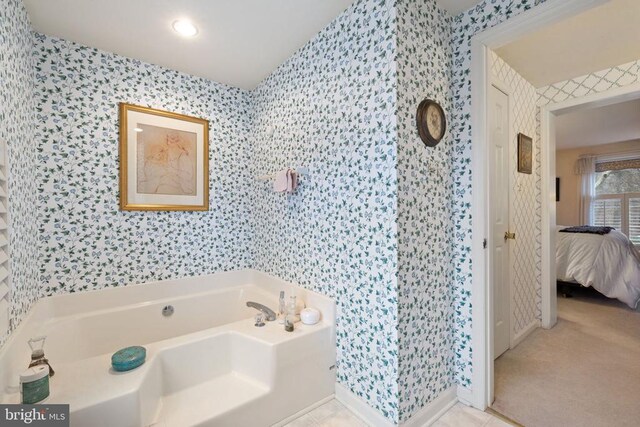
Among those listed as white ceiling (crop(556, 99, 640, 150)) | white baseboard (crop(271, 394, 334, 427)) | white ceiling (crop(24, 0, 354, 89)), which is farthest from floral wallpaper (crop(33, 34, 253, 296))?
white ceiling (crop(556, 99, 640, 150))

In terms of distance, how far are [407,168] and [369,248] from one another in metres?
0.49

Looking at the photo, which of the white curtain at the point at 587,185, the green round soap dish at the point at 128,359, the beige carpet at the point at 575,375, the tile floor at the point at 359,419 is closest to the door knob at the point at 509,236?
the beige carpet at the point at 575,375

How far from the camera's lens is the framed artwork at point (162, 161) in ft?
7.19

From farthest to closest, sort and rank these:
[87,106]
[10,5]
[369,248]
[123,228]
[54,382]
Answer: [123,228] → [87,106] → [369,248] → [10,5] → [54,382]

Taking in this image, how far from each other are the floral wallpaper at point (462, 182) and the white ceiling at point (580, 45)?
55 cm

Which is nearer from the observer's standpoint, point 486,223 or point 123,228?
point 486,223

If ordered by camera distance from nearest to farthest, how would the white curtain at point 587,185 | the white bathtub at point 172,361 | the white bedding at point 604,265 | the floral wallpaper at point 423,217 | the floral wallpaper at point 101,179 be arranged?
the white bathtub at point 172,361, the floral wallpaper at point 423,217, the floral wallpaper at point 101,179, the white bedding at point 604,265, the white curtain at point 587,185

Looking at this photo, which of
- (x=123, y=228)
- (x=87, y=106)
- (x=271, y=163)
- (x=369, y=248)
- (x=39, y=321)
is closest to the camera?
(x=369, y=248)

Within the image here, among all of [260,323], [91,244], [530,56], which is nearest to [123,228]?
[91,244]

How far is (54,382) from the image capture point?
1.29m

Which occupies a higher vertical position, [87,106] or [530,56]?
[530,56]

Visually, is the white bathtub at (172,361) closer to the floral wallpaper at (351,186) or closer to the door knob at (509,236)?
the floral wallpaper at (351,186)

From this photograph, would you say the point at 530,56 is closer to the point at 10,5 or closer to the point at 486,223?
the point at 486,223

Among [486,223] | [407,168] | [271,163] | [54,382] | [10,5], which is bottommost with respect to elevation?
[54,382]
